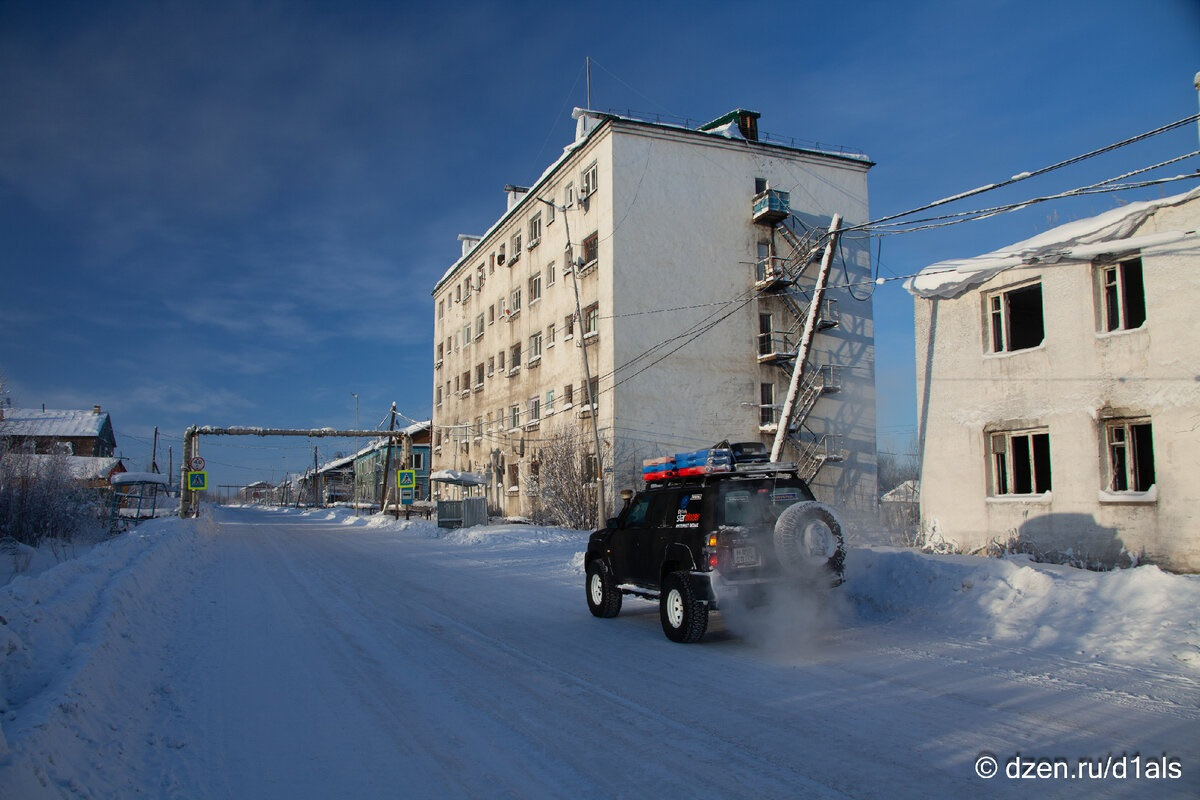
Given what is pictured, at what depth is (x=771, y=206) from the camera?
3453cm

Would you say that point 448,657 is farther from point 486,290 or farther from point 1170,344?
point 486,290

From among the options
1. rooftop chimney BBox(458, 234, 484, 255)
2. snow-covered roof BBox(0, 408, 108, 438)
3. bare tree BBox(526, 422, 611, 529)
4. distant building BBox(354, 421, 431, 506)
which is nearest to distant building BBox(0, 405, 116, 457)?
snow-covered roof BBox(0, 408, 108, 438)

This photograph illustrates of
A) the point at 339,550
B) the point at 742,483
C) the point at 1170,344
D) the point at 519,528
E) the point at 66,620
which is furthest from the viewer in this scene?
the point at 519,528

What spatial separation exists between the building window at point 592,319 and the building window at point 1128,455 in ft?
71.1

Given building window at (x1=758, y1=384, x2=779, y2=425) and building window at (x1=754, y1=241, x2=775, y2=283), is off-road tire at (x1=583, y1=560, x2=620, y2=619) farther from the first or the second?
building window at (x1=754, y1=241, x2=775, y2=283)

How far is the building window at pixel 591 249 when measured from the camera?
35219 mm

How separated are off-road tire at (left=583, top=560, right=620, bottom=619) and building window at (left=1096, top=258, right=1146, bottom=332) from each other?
1052cm

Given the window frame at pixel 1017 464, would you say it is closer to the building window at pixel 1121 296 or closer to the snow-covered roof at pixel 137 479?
the building window at pixel 1121 296

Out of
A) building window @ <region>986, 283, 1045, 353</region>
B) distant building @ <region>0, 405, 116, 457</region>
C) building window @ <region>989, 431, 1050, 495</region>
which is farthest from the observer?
distant building @ <region>0, 405, 116, 457</region>

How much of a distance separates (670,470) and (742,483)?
4.69 ft

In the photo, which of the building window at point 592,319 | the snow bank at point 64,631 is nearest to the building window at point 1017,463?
the snow bank at point 64,631

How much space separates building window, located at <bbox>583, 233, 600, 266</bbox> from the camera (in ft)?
116

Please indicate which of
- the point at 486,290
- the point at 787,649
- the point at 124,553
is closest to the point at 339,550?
the point at 124,553

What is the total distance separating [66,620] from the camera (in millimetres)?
8234
